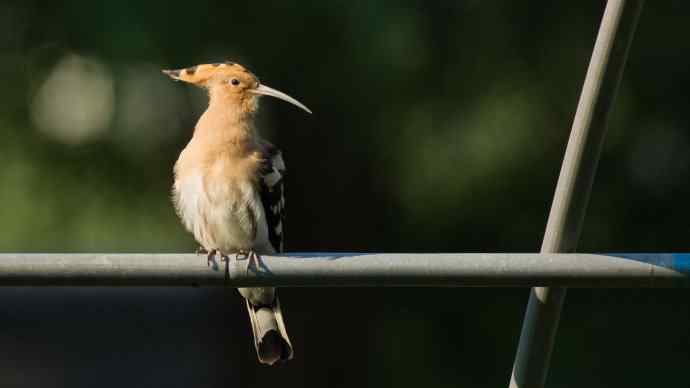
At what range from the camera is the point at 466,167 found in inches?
225

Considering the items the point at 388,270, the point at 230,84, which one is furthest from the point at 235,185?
the point at 388,270

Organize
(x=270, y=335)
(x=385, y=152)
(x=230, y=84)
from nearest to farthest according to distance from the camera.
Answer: (x=270, y=335)
(x=230, y=84)
(x=385, y=152)

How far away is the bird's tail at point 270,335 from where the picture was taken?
3.46 meters

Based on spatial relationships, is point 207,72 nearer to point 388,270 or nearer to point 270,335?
point 270,335

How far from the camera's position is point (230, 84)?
3.93 m

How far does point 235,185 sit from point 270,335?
1.56 ft

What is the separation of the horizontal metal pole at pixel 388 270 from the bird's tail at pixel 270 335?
60.4 inches

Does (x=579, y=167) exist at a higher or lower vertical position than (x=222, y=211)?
higher

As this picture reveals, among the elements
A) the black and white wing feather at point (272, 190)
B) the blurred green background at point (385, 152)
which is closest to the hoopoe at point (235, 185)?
the black and white wing feather at point (272, 190)

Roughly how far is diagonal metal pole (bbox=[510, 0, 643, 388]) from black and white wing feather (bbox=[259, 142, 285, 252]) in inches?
70.7

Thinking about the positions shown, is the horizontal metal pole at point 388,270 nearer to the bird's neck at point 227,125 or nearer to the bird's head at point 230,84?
the bird's neck at point 227,125

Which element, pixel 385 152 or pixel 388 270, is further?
pixel 385 152

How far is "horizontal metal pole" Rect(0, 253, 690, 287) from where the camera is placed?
6.17ft

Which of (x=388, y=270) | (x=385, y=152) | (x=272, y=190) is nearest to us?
(x=388, y=270)
